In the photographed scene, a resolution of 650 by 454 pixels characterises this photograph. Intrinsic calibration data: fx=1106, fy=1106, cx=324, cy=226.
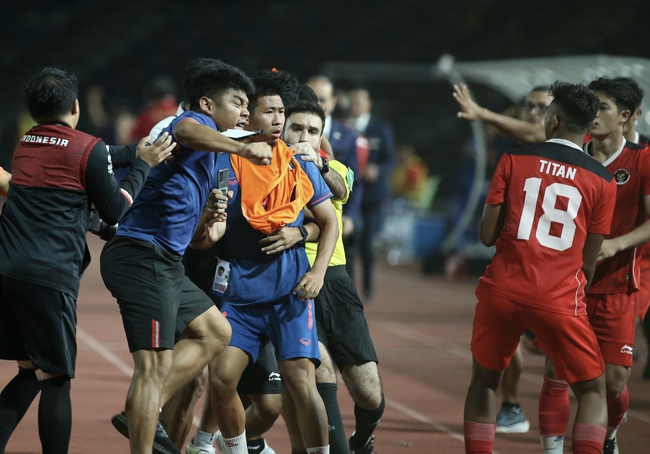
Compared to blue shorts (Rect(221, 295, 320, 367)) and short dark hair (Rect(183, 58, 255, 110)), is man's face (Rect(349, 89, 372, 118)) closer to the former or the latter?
short dark hair (Rect(183, 58, 255, 110))

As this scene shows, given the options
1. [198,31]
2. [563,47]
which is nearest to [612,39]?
[563,47]

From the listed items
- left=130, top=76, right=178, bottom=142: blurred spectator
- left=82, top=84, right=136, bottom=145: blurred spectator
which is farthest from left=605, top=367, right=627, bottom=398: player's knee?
left=82, top=84, right=136, bottom=145: blurred spectator

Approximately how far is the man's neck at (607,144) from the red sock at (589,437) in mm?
1618

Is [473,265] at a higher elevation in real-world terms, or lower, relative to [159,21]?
lower

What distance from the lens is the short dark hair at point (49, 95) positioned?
4957 mm

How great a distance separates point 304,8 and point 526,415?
2266 centimetres

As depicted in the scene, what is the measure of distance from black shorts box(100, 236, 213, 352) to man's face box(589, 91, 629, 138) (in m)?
2.45

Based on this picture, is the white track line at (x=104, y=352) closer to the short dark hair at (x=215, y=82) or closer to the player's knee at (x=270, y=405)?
the player's knee at (x=270, y=405)

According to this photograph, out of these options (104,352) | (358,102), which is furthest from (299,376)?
(358,102)

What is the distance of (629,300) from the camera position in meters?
6.02

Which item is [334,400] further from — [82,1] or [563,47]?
[82,1]

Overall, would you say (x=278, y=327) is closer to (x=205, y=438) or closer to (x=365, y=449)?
(x=205, y=438)

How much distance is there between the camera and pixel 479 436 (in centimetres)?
534

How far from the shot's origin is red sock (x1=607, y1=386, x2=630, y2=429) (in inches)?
239
